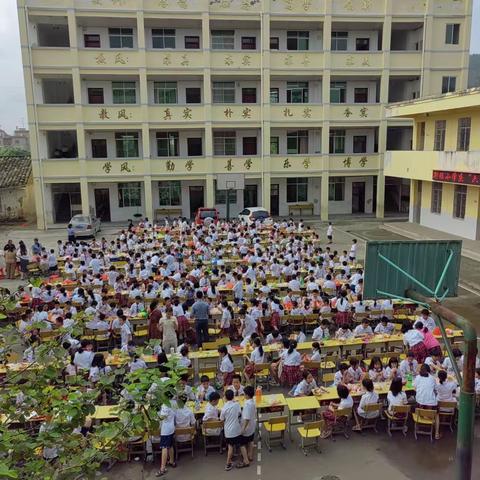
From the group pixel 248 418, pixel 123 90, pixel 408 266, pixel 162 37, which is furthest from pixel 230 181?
pixel 408 266

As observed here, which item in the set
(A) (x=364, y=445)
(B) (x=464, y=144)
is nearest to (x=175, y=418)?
(A) (x=364, y=445)

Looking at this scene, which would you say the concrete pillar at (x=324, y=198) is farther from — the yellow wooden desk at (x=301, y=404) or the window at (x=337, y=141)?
the yellow wooden desk at (x=301, y=404)

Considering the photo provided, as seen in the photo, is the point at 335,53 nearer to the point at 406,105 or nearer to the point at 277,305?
the point at 406,105

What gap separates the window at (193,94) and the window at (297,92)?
606 centimetres

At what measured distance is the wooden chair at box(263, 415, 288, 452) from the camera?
330 inches

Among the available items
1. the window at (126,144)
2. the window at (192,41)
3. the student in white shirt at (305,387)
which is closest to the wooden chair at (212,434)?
the student in white shirt at (305,387)

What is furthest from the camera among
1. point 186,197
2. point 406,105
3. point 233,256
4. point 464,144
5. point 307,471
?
point 186,197

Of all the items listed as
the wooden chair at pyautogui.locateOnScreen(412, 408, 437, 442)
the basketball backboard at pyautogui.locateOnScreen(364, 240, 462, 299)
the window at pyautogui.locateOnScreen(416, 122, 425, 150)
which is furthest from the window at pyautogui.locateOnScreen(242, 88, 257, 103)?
the basketball backboard at pyautogui.locateOnScreen(364, 240, 462, 299)

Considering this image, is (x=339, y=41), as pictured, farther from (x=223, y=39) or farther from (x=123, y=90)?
(x=123, y=90)

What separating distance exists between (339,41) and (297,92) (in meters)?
4.36

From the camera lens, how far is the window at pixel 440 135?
85.3ft

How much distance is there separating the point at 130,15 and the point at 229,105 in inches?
310

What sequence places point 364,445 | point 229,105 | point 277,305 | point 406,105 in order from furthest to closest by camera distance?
point 229,105, point 406,105, point 277,305, point 364,445

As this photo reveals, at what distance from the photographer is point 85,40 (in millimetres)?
31906
